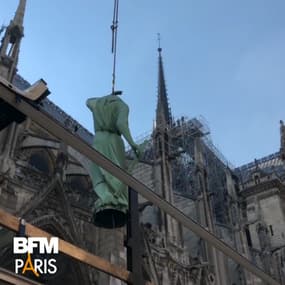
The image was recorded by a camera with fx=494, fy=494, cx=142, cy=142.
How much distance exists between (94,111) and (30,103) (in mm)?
2842

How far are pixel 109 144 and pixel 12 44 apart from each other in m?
13.3

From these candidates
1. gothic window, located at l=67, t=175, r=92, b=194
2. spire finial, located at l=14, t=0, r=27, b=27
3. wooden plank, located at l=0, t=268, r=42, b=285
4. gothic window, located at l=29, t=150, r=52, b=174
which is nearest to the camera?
wooden plank, located at l=0, t=268, r=42, b=285

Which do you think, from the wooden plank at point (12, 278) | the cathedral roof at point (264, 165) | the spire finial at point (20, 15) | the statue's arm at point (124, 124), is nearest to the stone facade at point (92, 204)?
the spire finial at point (20, 15)

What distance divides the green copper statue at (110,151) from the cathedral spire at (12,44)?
10.5 meters

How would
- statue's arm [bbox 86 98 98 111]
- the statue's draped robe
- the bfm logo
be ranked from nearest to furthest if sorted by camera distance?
the bfm logo → the statue's draped robe → statue's arm [bbox 86 98 98 111]

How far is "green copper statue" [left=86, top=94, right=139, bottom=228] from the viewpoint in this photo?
5418 mm

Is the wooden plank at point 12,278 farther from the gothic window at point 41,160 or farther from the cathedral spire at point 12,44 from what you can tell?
the gothic window at point 41,160

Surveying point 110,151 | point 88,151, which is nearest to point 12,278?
point 88,151

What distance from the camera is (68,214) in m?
14.6

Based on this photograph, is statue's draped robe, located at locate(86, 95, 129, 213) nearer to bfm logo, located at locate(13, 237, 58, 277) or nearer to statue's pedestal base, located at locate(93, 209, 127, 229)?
statue's pedestal base, located at locate(93, 209, 127, 229)

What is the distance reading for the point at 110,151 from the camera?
19.5ft

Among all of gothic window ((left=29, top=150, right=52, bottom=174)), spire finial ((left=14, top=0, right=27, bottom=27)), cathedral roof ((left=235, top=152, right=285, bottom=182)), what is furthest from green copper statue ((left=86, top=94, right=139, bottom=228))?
cathedral roof ((left=235, top=152, right=285, bottom=182))

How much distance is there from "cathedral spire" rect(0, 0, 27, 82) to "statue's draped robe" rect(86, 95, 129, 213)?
1044 centimetres

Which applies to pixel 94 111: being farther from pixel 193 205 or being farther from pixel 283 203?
pixel 283 203
